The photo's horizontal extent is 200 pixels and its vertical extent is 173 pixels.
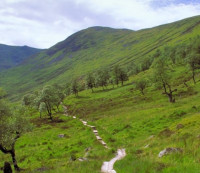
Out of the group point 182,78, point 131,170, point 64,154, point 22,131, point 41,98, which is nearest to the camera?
point 131,170

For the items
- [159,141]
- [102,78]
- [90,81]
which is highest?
[102,78]

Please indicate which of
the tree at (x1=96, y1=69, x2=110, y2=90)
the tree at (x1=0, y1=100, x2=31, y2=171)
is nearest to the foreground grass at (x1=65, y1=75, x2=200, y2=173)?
the tree at (x1=0, y1=100, x2=31, y2=171)

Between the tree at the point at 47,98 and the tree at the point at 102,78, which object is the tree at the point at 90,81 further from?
the tree at the point at 47,98

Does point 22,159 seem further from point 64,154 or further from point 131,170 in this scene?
point 131,170

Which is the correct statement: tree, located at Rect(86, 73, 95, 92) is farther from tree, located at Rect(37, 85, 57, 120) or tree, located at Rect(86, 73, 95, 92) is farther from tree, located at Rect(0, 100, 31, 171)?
tree, located at Rect(0, 100, 31, 171)

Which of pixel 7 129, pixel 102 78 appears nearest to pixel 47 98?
pixel 7 129

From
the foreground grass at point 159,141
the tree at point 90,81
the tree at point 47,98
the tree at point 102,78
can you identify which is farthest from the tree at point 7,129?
the tree at point 90,81

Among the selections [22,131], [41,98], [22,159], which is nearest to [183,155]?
[22,131]

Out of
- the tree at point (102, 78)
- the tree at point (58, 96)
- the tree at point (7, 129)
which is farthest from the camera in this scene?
the tree at point (102, 78)

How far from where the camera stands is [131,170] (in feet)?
38.8

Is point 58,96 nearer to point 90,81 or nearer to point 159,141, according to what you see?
point 90,81

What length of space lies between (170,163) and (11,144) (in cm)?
2045

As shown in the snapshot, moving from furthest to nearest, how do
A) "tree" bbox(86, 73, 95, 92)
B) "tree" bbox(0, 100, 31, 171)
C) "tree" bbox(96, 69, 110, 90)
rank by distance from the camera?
"tree" bbox(86, 73, 95, 92)
"tree" bbox(96, 69, 110, 90)
"tree" bbox(0, 100, 31, 171)

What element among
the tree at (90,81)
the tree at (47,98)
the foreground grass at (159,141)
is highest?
the tree at (90,81)
